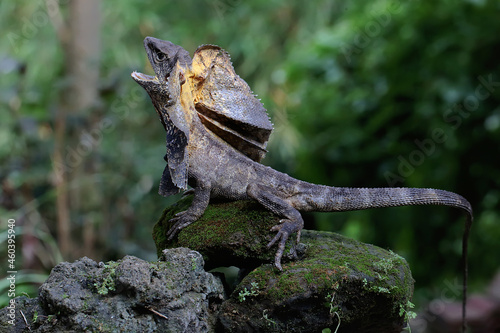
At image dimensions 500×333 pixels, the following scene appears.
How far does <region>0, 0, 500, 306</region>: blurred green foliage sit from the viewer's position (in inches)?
230

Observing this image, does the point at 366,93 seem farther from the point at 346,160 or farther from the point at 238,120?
the point at 238,120

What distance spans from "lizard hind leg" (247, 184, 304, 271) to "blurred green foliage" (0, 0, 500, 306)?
3017 mm

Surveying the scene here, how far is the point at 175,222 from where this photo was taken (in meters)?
3.28

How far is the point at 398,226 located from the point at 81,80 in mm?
4794

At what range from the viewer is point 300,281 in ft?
8.79

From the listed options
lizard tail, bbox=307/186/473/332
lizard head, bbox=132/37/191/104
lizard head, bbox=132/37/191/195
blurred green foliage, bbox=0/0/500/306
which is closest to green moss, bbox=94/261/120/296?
lizard head, bbox=132/37/191/195

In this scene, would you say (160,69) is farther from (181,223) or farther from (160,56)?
(181,223)

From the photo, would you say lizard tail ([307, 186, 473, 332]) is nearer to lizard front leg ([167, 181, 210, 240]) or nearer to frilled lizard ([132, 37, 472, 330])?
frilled lizard ([132, 37, 472, 330])

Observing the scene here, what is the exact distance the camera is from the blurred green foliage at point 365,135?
5.84 metres

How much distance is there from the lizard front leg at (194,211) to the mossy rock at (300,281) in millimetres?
51

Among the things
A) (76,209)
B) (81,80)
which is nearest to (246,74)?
(81,80)

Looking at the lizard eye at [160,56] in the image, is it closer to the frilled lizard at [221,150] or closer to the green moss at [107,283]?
the frilled lizard at [221,150]

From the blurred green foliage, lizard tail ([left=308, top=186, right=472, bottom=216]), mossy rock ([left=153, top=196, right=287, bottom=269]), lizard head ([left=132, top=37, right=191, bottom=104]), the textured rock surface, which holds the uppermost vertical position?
the blurred green foliage

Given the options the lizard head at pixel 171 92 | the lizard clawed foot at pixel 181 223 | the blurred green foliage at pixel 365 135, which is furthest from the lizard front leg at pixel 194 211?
the blurred green foliage at pixel 365 135
